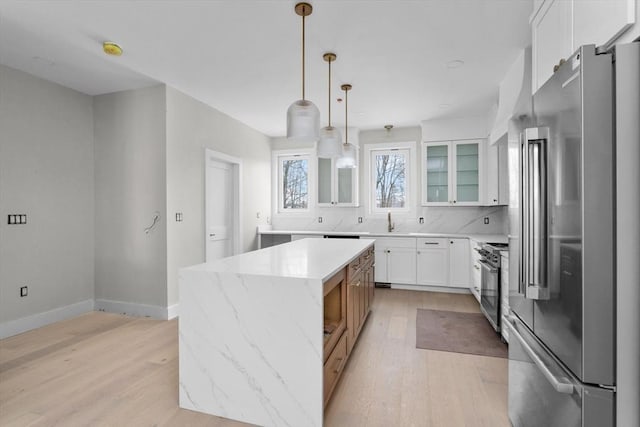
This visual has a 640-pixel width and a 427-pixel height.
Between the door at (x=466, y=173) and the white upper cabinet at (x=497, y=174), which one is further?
the door at (x=466, y=173)

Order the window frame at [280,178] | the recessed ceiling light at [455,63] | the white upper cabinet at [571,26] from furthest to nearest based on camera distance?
1. the window frame at [280,178]
2. the recessed ceiling light at [455,63]
3. the white upper cabinet at [571,26]

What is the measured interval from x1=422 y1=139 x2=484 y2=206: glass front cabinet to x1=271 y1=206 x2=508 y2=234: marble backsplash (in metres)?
0.26

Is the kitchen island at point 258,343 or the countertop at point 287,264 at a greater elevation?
the countertop at point 287,264

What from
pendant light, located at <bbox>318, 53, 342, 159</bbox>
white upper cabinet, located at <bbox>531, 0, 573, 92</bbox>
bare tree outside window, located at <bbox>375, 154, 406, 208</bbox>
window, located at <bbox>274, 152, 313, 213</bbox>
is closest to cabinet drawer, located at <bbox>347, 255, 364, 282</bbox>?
pendant light, located at <bbox>318, 53, 342, 159</bbox>

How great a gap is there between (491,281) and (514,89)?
1940 mm

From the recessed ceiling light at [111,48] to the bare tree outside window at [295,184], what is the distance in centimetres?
364

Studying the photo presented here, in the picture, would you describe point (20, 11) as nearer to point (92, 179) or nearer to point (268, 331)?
point (92, 179)

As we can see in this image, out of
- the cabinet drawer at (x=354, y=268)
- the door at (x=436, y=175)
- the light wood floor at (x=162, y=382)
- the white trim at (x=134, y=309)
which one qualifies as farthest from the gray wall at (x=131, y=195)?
the door at (x=436, y=175)

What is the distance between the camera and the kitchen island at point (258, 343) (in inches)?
69.1

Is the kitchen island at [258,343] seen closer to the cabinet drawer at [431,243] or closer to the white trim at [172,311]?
the white trim at [172,311]

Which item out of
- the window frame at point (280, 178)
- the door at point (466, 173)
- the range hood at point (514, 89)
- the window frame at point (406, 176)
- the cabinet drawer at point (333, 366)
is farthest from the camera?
the window frame at point (280, 178)

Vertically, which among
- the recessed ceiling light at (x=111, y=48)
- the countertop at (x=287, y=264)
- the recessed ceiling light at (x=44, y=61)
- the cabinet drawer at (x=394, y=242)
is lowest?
the cabinet drawer at (x=394, y=242)

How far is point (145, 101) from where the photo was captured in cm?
380

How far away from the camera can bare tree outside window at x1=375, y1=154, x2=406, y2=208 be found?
18.9 ft
